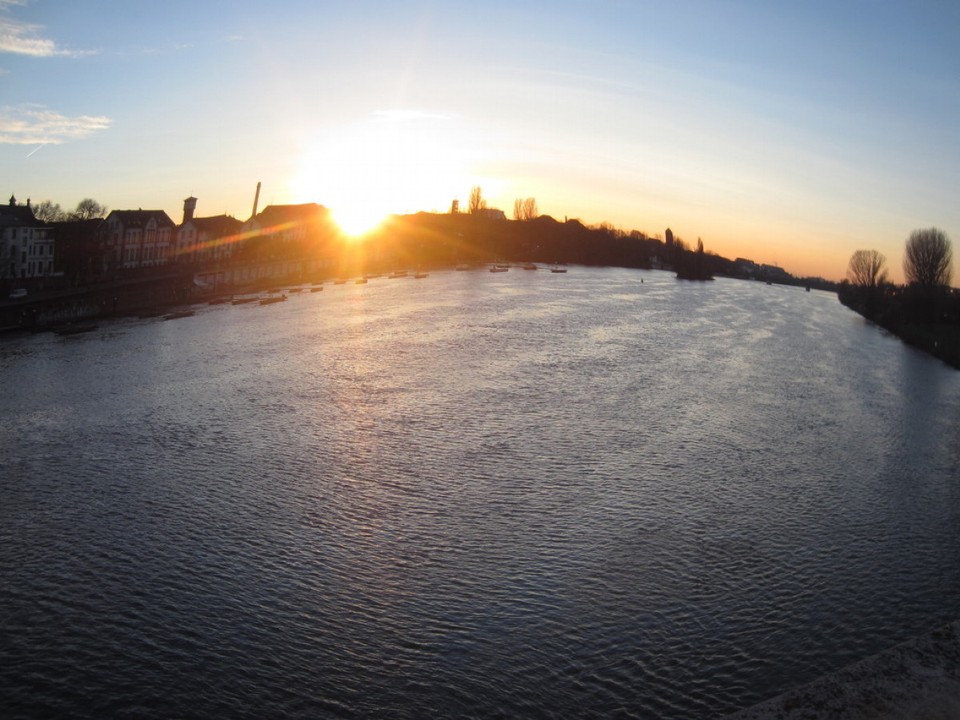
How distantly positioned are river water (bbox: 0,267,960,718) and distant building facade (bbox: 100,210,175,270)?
122ft

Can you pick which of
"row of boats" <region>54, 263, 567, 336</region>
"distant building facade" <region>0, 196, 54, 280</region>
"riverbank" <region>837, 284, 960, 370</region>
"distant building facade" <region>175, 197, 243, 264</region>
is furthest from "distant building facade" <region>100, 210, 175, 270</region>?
"riverbank" <region>837, 284, 960, 370</region>

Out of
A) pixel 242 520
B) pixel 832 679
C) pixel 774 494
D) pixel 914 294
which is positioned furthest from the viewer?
pixel 914 294

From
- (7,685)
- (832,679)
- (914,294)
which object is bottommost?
(7,685)

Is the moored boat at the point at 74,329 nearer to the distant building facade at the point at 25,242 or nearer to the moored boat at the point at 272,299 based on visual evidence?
the moored boat at the point at 272,299

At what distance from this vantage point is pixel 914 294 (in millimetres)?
57062

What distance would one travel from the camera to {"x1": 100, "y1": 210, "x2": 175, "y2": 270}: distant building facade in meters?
60.0

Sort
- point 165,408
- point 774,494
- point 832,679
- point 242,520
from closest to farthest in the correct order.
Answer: point 832,679 < point 242,520 < point 774,494 < point 165,408

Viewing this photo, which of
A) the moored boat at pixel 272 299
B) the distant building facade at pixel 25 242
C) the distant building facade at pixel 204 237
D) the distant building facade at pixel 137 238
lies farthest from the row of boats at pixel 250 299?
the distant building facade at pixel 204 237

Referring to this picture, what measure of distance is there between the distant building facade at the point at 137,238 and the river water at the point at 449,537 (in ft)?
122

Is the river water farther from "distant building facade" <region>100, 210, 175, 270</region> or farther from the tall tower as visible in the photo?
the tall tower

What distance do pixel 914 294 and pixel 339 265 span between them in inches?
1923

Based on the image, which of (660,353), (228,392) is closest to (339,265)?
(660,353)

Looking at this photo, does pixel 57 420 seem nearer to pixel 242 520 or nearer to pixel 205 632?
pixel 242 520

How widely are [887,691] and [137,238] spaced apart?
217ft
